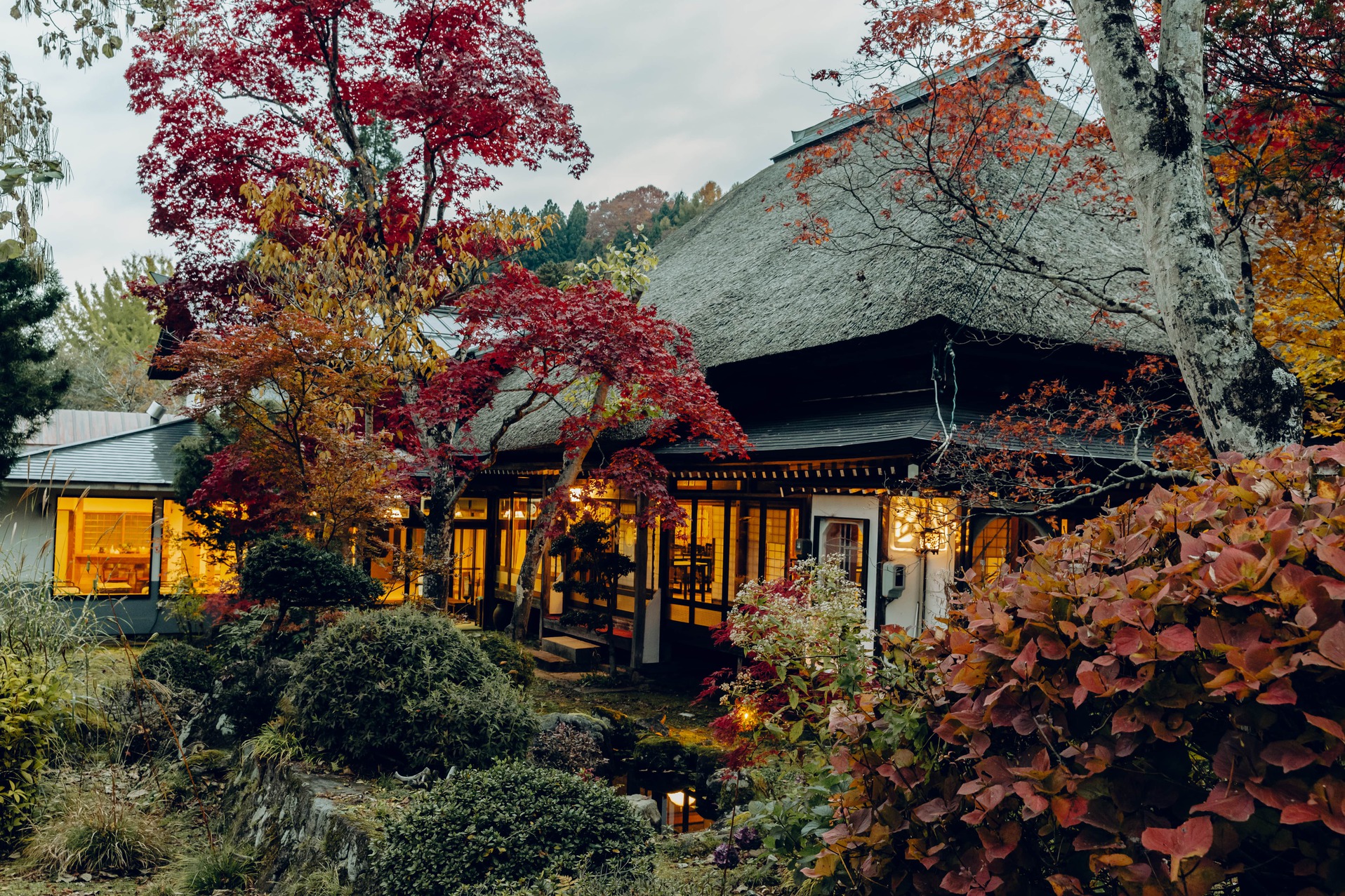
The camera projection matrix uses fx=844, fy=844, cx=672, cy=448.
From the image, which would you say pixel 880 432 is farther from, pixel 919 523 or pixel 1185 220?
pixel 1185 220

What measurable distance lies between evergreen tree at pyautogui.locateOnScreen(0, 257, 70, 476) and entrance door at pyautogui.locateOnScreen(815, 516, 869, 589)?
11.3 metres

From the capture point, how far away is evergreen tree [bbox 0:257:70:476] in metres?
12.0

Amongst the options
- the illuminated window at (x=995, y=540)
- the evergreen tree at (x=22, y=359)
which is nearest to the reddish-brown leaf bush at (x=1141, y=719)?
the illuminated window at (x=995, y=540)

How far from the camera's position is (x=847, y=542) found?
9422 millimetres

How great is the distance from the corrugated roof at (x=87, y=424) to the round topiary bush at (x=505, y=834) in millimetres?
16500

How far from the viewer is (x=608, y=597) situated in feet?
39.4

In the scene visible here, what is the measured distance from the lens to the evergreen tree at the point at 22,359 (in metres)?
12.0

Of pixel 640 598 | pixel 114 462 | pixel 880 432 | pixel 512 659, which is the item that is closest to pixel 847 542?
pixel 880 432

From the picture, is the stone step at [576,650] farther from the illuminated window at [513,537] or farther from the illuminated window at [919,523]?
the illuminated window at [919,523]

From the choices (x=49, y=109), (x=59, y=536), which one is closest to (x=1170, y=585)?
(x=49, y=109)

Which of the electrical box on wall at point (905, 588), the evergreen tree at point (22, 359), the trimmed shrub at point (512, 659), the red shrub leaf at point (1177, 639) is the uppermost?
the evergreen tree at point (22, 359)

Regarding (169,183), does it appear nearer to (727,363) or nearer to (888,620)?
(727,363)

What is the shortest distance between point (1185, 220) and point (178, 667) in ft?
30.8

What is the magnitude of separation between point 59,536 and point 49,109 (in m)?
13.8
